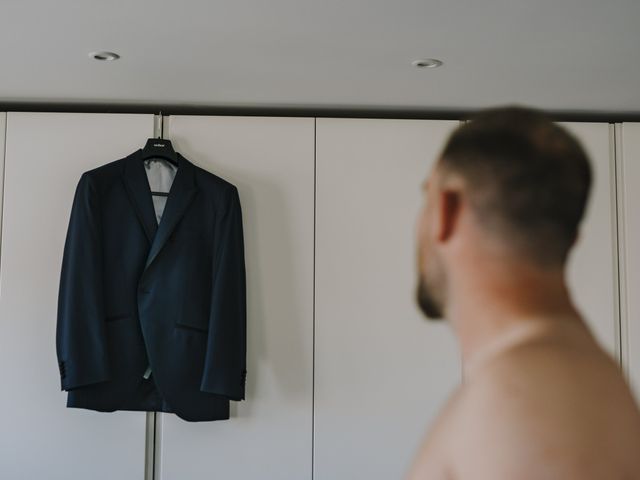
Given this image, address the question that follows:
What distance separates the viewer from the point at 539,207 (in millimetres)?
729

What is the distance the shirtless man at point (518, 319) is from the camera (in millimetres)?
678

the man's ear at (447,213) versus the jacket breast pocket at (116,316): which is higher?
the man's ear at (447,213)

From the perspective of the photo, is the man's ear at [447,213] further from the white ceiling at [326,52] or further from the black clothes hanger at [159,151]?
the black clothes hanger at [159,151]

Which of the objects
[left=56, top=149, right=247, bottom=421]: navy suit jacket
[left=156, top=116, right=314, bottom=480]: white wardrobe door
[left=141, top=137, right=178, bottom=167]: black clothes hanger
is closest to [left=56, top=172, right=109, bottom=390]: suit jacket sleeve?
[left=56, top=149, right=247, bottom=421]: navy suit jacket

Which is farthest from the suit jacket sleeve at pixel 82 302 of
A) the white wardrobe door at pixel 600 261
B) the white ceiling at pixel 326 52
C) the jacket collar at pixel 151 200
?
the white wardrobe door at pixel 600 261

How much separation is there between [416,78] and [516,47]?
453 millimetres

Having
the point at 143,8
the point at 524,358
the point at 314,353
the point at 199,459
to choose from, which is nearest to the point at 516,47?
the point at 143,8

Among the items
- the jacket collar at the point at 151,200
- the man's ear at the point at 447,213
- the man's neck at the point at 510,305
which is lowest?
the man's neck at the point at 510,305

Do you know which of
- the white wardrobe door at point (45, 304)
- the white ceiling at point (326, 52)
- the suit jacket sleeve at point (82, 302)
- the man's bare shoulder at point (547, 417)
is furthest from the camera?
Result: the white wardrobe door at point (45, 304)

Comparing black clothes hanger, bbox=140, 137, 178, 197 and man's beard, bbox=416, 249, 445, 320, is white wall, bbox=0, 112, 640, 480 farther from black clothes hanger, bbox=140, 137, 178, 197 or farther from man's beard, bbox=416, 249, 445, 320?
man's beard, bbox=416, 249, 445, 320

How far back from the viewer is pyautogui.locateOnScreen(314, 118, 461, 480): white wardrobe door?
3.34m

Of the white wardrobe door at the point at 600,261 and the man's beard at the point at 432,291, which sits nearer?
the man's beard at the point at 432,291

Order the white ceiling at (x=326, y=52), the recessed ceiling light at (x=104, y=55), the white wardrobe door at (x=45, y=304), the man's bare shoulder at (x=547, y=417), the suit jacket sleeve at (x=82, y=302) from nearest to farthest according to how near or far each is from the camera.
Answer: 1. the man's bare shoulder at (x=547, y=417)
2. the white ceiling at (x=326, y=52)
3. the recessed ceiling light at (x=104, y=55)
4. the suit jacket sleeve at (x=82, y=302)
5. the white wardrobe door at (x=45, y=304)

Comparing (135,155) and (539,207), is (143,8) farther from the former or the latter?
(539,207)
